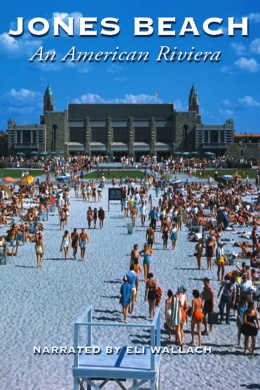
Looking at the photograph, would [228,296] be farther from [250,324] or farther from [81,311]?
[81,311]

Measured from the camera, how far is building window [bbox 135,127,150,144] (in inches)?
3851

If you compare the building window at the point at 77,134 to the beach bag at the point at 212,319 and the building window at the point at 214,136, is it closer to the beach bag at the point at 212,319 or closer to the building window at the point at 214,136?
the building window at the point at 214,136

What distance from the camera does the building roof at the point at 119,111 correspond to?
98.6 meters

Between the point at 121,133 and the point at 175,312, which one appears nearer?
the point at 175,312

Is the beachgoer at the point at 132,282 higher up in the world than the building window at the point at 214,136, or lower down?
lower down

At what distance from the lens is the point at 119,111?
328 feet

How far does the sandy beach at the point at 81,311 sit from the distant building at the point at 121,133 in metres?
69.0

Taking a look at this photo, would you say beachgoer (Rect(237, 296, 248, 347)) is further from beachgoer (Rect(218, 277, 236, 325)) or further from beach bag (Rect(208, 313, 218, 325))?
beachgoer (Rect(218, 277, 236, 325))

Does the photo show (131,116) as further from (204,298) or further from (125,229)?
(204,298)

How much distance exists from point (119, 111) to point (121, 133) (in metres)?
4.00

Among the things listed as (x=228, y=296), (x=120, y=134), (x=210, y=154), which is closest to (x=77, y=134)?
(x=120, y=134)

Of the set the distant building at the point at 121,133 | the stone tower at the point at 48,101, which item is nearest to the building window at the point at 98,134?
the distant building at the point at 121,133

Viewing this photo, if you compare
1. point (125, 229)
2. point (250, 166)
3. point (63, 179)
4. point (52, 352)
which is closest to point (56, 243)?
point (125, 229)

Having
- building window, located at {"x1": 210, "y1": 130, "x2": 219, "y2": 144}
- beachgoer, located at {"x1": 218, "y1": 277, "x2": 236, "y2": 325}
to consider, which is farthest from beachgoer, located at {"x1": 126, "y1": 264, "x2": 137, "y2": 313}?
building window, located at {"x1": 210, "y1": 130, "x2": 219, "y2": 144}
